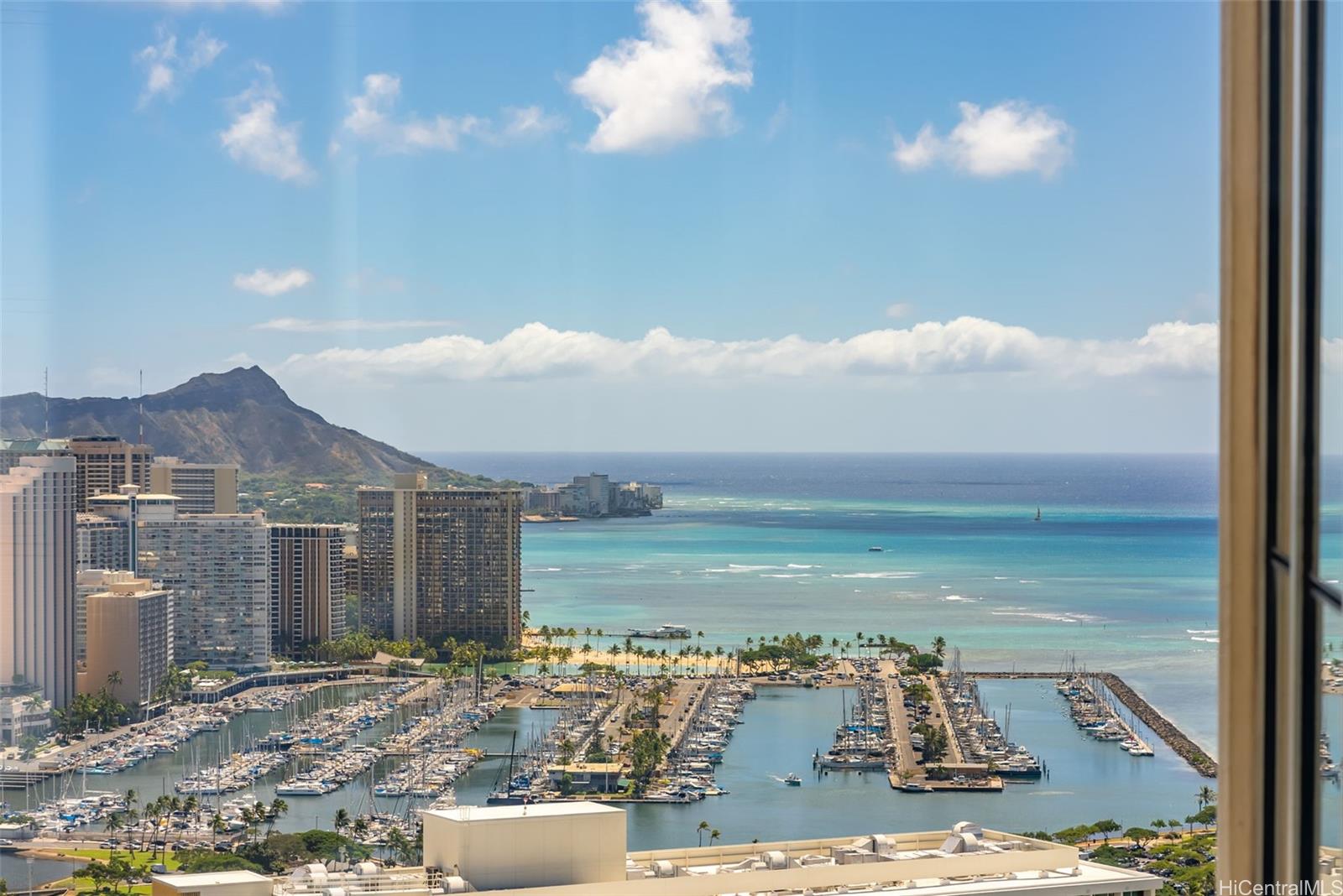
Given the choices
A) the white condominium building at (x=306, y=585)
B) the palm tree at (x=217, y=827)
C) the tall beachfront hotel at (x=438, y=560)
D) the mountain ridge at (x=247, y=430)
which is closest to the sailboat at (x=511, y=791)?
the tall beachfront hotel at (x=438, y=560)

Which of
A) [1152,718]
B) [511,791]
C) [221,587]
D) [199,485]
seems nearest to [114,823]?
[221,587]

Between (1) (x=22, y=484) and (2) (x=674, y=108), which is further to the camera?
(2) (x=674, y=108)

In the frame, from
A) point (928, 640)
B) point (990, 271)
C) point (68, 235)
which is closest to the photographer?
point (68, 235)

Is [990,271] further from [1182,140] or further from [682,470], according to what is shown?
[682,470]

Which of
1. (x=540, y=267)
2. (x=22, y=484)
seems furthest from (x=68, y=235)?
(x=540, y=267)

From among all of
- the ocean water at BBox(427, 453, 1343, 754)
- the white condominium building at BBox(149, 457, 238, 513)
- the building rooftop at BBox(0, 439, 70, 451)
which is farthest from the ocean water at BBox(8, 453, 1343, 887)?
the building rooftop at BBox(0, 439, 70, 451)

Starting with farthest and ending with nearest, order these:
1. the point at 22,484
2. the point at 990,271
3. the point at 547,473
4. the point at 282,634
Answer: the point at 990,271
the point at 547,473
the point at 282,634
the point at 22,484

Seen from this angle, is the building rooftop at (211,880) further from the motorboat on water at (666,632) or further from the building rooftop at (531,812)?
the motorboat on water at (666,632)
